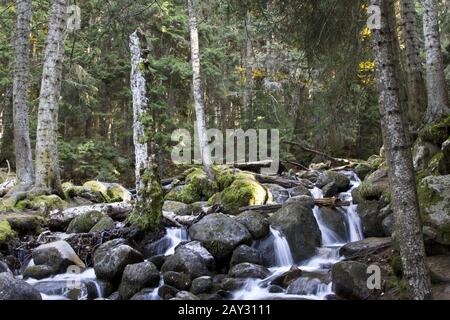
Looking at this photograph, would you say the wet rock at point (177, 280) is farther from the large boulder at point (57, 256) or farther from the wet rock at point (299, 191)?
the wet rock at point (299, 191)

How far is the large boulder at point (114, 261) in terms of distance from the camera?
818 centimetres

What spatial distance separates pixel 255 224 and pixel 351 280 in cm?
341

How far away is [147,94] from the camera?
391 inches

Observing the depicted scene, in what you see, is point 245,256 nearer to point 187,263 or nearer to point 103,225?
point 187,263

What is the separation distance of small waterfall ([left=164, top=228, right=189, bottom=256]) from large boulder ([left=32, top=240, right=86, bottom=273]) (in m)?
1.84

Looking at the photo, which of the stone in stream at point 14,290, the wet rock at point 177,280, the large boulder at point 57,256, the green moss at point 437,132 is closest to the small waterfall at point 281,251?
the wet rock at point 177,280

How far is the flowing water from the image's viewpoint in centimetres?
759

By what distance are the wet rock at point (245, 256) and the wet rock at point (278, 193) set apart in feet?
14.5

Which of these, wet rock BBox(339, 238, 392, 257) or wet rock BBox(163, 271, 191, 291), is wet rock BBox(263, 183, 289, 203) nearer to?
wet rock BBox(339, 238, 392, 257)

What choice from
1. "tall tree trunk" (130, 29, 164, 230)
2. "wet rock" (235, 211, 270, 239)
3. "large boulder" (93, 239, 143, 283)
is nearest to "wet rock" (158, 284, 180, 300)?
"large boulder" (93, 239, 143, 283)

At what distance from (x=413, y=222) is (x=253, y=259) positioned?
4.74 meters
